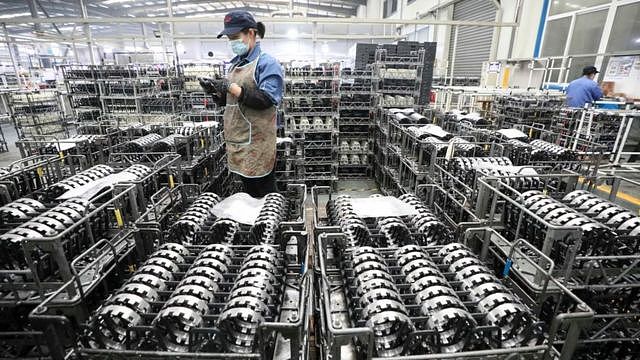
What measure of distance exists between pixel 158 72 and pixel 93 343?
30.8 ft

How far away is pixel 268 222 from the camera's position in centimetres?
242

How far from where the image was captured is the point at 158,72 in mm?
9211

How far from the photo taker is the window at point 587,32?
845cm

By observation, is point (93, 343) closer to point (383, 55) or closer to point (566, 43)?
point (383, 55)

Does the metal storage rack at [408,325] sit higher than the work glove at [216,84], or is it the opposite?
the work glove at [216,84]

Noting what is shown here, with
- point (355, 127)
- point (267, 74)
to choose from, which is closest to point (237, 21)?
point (267, 74)

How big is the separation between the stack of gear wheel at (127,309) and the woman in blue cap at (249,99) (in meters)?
1.59

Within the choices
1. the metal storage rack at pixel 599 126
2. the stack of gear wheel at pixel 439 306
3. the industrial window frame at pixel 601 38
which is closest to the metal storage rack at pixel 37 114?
the stack of gear wheel at pixel 439 306

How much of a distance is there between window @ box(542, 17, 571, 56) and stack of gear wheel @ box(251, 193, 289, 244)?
1099cm

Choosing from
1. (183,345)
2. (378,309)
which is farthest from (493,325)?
(183,345)

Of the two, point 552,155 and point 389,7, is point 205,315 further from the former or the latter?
point 389,7

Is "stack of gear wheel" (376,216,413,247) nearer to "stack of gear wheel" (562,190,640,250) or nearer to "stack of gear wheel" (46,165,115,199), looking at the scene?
"stack of gear wheel" (562,190,640,250)

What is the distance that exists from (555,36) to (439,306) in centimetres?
1148

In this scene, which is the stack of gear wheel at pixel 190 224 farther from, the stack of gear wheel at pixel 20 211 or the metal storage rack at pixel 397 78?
the metal storage rack at pixel 397 78
